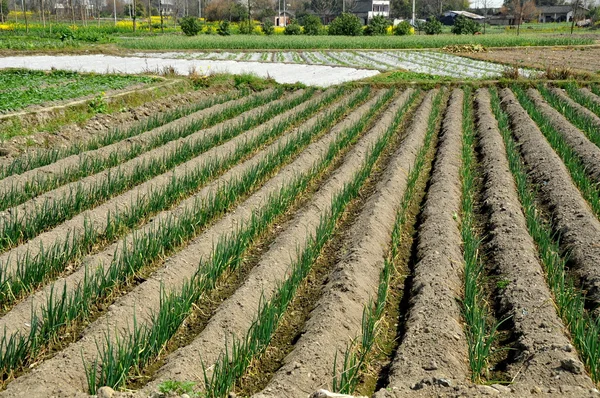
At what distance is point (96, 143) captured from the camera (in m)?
10.1

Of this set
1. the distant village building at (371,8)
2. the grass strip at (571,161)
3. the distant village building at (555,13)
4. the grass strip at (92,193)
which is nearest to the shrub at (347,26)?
the grass strip at (571,161)

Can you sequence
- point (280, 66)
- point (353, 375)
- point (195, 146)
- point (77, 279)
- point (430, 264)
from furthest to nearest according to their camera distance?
1. point (280, 66)
2. point (195, 146)
3. point (430, 264)
4. point (77, 279)
5. point (353, 375)

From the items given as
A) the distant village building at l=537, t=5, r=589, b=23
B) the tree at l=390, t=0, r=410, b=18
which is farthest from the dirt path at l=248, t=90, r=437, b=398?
the distant village building at l=537, t=5, r=589, b=23

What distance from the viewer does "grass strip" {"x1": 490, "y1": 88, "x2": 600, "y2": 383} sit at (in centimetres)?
391

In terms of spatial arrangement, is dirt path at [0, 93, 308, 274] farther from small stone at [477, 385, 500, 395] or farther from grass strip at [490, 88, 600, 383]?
grass strip at [490, 88, 600, 383]

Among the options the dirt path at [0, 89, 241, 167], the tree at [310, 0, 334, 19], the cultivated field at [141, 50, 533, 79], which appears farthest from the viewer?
the tree at [310, 0, 334, 19]

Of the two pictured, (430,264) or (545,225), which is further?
(545,225)

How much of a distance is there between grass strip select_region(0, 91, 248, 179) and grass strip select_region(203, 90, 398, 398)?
4.02 metres

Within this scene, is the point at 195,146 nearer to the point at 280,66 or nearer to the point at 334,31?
the point at 280,66

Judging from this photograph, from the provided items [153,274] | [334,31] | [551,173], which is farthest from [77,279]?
[334,31]

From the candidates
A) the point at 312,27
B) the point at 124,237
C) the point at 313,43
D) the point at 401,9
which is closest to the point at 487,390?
the point at 124,237

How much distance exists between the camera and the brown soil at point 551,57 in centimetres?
2445

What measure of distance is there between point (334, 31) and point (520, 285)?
47226 millimetres

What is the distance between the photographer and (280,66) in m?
22.2
